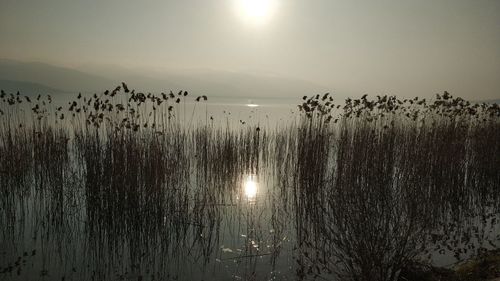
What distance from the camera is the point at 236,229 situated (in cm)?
488

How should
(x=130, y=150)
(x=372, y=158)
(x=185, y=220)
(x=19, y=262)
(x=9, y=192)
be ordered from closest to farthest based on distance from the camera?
(x=19, y=262) → (x=185, y=220) → (x=130, y=150) → (x=9, y=192) → (x=372, y=158)

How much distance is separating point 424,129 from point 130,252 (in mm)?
6829

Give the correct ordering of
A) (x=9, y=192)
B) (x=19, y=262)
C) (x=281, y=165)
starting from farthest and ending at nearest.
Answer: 1. (x=281, y=165)
2. (x=9, y=192)
3. (x=19, y=262)

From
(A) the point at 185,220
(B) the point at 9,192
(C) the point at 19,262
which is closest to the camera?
(C) the point at 19,262

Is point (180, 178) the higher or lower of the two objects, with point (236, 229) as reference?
higher

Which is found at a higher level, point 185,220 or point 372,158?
point 372,158

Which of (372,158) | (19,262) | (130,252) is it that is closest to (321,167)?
(372,158)

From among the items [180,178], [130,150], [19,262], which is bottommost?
[19,262]

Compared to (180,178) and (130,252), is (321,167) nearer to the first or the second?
(180,178)

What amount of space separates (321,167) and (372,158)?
989 millimetres

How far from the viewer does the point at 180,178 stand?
6.07 metres

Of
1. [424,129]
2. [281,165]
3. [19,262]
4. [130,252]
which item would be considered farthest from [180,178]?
[424,129]

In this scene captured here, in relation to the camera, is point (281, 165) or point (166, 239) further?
point (281, 165)

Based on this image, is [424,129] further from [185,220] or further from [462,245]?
[185,220]
